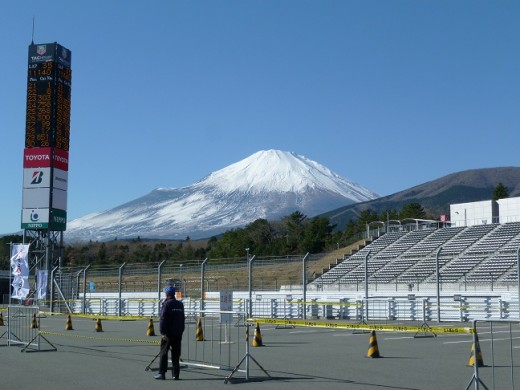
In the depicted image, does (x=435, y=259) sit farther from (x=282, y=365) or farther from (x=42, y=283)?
(x=282, y=365)

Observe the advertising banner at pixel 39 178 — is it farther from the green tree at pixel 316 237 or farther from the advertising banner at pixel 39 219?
the green tree at pixel 316 237

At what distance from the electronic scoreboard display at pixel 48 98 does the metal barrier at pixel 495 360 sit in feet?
102

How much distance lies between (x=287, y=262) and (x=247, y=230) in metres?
52.6

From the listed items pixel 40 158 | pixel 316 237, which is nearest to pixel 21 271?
pixel 40 158

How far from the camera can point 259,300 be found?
3697 centimetres

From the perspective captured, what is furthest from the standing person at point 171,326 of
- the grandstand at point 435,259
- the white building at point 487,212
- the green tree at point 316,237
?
the green tree at point 316,237

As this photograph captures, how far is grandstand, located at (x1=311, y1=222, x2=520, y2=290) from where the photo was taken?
45812 mm

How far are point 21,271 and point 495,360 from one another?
989 inches

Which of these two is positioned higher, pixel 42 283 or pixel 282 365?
pixel 42 283

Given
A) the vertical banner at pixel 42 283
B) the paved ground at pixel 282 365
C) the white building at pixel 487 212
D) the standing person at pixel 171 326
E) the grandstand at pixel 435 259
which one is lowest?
the paved ground at pixel 282 365

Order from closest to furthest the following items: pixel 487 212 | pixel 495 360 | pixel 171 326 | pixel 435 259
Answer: pixel 171 326 < pixel 495 360 < pixel 435 259 < pixel 487 212

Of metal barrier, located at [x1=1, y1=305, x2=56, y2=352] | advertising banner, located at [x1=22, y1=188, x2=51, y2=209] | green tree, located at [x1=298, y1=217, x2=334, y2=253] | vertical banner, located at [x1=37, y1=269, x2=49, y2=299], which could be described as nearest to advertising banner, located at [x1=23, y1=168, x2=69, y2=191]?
advertising banner, located at [x1=22, y1=188, x2=51, y2=209]

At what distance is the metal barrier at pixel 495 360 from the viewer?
1109 cm

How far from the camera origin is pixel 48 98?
47.1 meters
